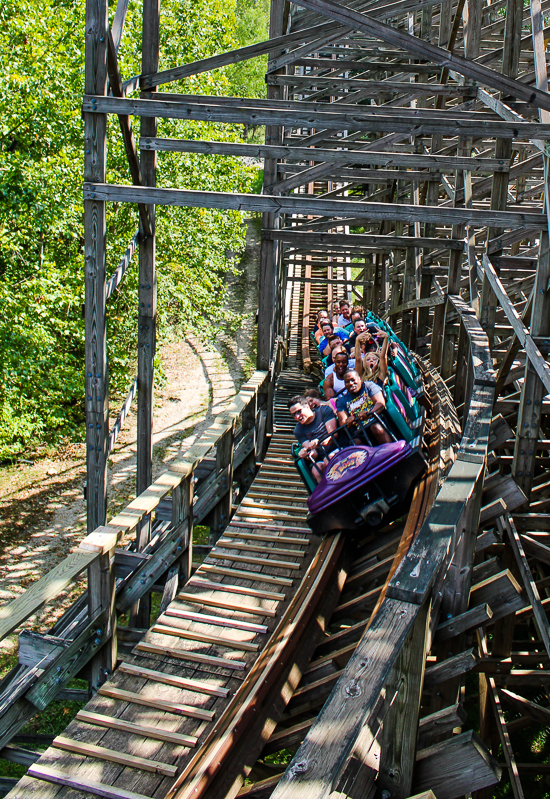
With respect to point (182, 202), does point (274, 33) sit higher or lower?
higher

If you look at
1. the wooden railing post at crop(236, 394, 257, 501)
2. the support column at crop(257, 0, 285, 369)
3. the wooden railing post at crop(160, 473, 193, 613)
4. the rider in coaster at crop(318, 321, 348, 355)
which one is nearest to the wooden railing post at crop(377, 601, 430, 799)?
the wooden railing post at crop(160, 473, 193, 613)

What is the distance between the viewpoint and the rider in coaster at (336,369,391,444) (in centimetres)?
540

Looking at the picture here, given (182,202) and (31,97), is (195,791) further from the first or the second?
(31,97)

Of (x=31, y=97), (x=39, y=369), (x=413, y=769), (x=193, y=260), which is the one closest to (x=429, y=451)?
(x=413, y=769)

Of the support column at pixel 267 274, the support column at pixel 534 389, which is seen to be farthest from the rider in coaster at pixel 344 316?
the support column at pixel 534 389

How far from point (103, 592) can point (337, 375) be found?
3.59 metres

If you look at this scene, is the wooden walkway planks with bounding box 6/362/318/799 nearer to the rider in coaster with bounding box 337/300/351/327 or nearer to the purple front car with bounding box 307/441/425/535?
the purple front car with bounding box 307/441/425/535

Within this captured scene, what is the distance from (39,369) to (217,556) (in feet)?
22.5

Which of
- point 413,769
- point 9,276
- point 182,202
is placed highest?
point 182,202

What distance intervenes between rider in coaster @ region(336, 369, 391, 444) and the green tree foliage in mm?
6102

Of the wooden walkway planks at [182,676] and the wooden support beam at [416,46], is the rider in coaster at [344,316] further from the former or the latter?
the wooden walkway planks at [182,676]

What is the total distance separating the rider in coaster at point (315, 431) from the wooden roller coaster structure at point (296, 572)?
561mm

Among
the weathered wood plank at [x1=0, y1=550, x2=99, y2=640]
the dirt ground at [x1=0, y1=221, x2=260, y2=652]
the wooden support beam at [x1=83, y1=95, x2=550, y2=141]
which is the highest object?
the wooden support beam at [x1=83, y1=95, x2=550, y2=141]

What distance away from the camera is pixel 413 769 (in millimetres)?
2223
